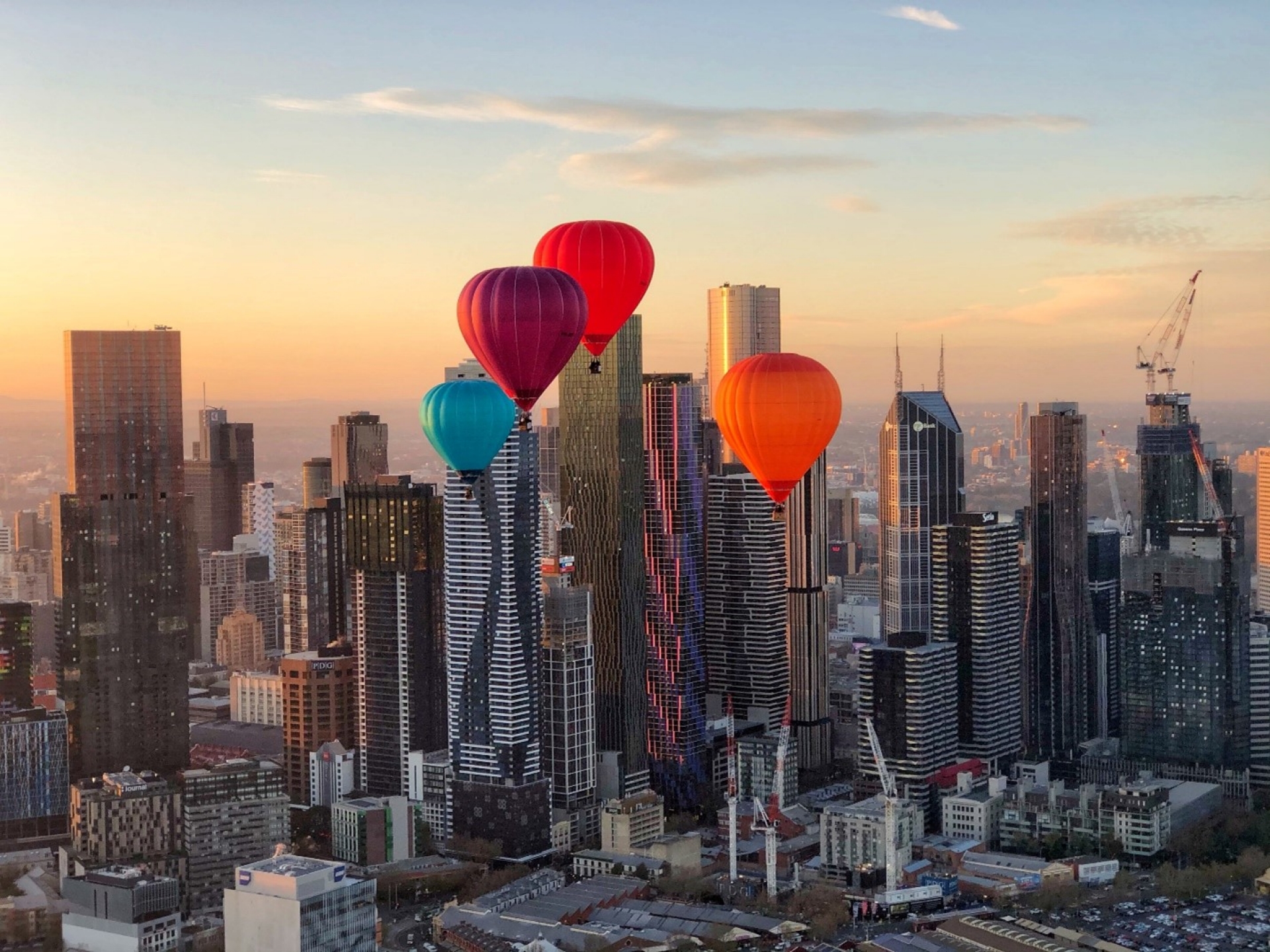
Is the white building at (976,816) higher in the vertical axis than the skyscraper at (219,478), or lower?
lower

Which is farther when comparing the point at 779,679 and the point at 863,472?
the point at 863,472

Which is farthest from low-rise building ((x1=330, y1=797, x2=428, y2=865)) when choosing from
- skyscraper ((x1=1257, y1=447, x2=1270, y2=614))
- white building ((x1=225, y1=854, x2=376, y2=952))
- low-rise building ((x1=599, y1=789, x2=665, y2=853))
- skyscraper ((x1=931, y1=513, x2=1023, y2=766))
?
skyscraper ((x1=1257, y1=447, x2=1270, y2=614))

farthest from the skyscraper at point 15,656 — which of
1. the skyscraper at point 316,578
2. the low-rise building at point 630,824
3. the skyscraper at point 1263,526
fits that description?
the skyscraper at point 1263,526

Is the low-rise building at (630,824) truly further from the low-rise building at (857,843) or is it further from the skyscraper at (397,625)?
the skyscraper at (397,625)

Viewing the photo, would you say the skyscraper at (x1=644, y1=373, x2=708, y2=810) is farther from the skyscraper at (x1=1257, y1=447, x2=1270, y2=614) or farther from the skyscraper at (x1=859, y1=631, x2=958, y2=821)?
the skyscraper at (x1=1257, y1=447, x2=1270, y2=614)

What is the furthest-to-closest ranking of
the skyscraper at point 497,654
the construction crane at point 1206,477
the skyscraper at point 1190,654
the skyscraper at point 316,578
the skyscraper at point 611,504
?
the skyscraper at point 316,578 < the construction crane at point 1206,477 < the skyscraper at point 1190,654 < the skyscraper at point 611,504 < the skyscraper at point 497,654

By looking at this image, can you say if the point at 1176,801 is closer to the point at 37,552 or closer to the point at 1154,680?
the point at 1154,680

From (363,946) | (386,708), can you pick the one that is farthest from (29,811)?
(363,946)

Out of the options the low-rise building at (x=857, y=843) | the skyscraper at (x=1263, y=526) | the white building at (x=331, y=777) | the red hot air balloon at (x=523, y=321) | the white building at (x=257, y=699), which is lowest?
the low-rise building at (x=857, y=843)
